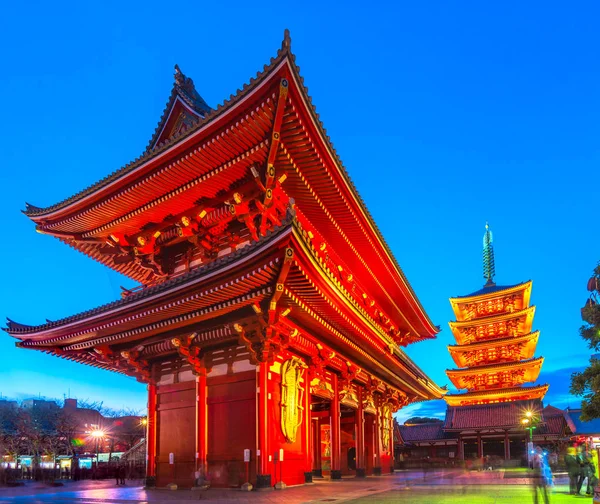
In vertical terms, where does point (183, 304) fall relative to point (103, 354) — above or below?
above

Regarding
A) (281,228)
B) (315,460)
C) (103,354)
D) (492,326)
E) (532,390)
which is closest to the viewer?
(281,228)

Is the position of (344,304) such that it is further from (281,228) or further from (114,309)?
(114,309)

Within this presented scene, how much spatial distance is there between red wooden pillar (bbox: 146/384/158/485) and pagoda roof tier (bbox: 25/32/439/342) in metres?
4.89

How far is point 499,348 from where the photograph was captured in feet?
203

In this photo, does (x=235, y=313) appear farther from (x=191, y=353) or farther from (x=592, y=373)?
(x=592, y=373)

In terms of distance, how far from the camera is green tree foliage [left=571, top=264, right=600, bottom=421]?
781 inches

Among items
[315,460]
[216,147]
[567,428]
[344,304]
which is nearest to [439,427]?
[567,428]

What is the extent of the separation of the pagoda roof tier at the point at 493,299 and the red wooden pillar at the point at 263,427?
50.4 metres

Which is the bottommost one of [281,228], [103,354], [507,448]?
[507,448]

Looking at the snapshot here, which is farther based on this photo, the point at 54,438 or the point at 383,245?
the point at 54,438

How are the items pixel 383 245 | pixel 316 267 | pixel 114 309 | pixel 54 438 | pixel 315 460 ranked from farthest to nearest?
pixel 54 438, pixel 315 460, pixel 383 245, pixel 114 309, pixel 316 267

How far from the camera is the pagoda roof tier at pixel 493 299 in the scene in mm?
62188

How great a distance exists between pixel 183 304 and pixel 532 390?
5030cm

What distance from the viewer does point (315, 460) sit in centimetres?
2920
